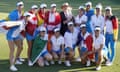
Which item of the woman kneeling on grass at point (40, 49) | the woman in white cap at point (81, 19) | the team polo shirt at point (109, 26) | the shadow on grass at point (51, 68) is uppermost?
the woman in white cap at point (81, 19)

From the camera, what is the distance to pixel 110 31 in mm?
10844

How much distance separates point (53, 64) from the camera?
10.9m

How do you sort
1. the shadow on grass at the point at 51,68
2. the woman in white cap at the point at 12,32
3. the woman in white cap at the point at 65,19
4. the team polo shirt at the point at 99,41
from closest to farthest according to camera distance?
the woman in white cap at the point at 12,32 → the shadow on grass at the point at 51,68 → the team polo shirt at the point at 99,41 → the woman in white cap at the point at 65,19

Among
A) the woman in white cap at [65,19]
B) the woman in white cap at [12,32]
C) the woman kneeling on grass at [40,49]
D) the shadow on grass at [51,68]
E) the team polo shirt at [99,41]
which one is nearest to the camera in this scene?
the woman in white cap at [12,32]

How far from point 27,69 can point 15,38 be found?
0.95 metres

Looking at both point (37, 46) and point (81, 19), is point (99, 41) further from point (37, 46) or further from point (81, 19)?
point (37, 46)

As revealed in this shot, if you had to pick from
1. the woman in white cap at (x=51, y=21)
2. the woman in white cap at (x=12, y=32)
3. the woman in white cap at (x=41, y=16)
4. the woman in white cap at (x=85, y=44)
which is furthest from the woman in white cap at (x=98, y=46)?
the woman in white cap at (x=12, y=32)

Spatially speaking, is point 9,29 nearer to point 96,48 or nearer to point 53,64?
point 53,64

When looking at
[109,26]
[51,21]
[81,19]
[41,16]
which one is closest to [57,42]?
[51,21]

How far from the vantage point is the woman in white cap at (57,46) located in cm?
1064

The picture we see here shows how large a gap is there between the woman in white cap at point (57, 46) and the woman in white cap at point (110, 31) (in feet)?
4.61

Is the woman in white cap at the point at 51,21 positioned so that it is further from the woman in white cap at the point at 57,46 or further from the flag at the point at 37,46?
the flag at the point at 37,46

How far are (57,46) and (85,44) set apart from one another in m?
0.83

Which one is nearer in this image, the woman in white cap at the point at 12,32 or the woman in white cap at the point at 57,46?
the woman in white cap at the point at 12,32
